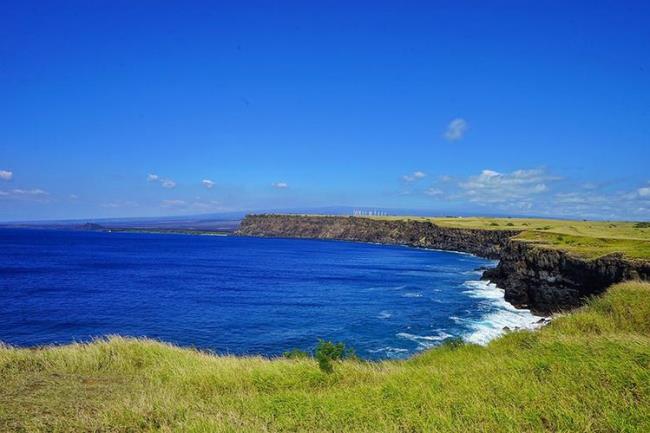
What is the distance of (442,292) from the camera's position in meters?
66.0

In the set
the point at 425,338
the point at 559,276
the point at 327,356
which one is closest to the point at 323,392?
the point at 327,356

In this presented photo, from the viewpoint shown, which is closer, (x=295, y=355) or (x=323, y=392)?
(x=323, y=392)

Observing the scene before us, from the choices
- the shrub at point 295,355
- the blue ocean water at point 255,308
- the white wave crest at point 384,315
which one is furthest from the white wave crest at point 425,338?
the shrub at point 295,355

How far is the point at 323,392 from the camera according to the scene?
40.3 ft

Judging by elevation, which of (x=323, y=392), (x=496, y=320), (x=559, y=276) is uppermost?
(x=323, y=392)

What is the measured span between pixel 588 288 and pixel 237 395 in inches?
1750

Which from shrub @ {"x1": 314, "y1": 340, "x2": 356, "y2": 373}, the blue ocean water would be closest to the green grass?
shrub @ {"x1": 314, "y1": 340, "x2": 356, "y2": 373}

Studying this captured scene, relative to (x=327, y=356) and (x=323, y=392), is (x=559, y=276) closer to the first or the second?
(x=327, y=356)

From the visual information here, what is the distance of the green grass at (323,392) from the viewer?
920cm

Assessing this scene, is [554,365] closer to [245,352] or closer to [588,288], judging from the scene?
[245,352]

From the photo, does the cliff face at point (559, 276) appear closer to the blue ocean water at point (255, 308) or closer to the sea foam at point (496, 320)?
the sea foam at point (496, 320)

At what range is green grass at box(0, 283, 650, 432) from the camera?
9203 mm

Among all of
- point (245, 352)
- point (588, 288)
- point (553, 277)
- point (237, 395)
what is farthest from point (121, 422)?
point (553, 277)

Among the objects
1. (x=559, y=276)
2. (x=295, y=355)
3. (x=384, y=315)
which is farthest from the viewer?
(x=559, y=276)
